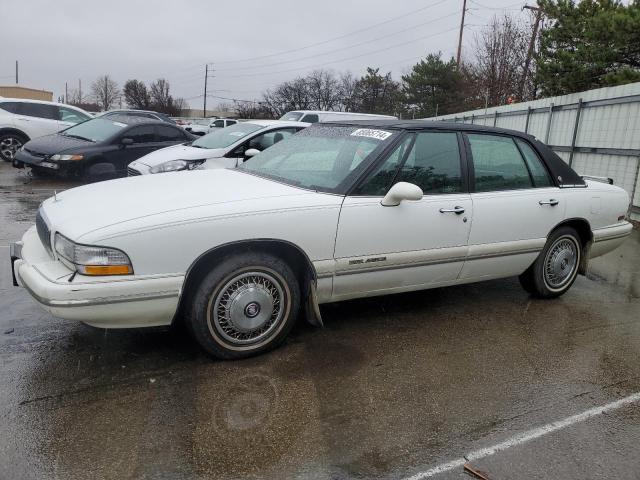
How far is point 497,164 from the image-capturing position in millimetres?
4359

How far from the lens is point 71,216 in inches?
126

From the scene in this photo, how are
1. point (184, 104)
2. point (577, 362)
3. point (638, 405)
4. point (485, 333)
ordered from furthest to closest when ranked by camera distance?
point (184, 104) → point (485, 333) → point (577, 362) → point (638, 405)

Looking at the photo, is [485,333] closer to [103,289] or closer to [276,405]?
[276,405]

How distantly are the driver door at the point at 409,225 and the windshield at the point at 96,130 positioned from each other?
7.77m

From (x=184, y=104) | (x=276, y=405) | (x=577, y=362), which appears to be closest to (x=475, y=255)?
(x=577, y=362)

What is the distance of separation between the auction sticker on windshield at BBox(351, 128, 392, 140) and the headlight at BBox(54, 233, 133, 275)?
201 cm

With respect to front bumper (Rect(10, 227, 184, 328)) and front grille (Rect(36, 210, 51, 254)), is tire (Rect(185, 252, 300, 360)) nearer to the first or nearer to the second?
front bumper (Rect(10, 227, 184, 328))

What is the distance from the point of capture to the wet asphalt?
96.0 inches

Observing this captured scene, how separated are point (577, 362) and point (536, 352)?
27 cm

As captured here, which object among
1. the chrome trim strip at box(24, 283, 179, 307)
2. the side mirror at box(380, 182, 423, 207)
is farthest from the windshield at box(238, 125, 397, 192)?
the chrome trim strip at box(24, 283, 179, 307)

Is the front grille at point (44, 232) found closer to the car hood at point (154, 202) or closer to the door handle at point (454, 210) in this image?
the car hood at point (154, 202)

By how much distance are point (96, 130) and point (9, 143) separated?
12.0 feet

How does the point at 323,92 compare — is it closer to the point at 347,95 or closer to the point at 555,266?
the point at 347,95

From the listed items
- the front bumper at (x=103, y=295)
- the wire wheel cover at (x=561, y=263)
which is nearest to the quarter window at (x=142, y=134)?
the front bumper at (x=103, y=295)
